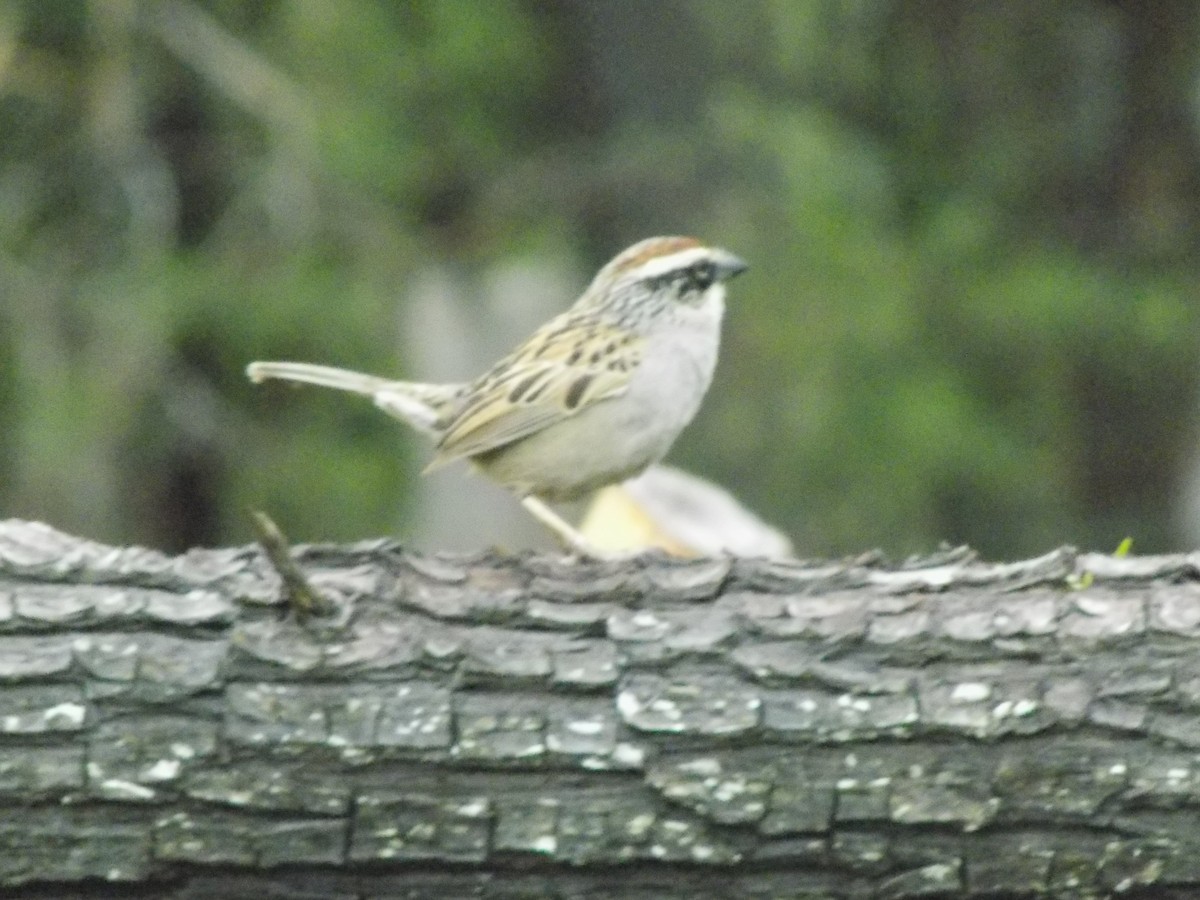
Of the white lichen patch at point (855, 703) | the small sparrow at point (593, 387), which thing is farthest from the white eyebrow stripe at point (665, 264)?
the white lichen patch at point (855, 703)

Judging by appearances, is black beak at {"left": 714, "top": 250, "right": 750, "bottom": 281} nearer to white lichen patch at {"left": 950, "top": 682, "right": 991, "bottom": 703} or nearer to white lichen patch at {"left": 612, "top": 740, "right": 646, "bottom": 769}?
white lichen patch at {"left": 950, "top": 682, "right": 991, "bottom": 703}

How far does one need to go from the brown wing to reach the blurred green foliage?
115 inches

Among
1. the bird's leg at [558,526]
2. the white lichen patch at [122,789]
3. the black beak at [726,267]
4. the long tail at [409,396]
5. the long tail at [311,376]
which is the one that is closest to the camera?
the white lichen patch at [122,789]

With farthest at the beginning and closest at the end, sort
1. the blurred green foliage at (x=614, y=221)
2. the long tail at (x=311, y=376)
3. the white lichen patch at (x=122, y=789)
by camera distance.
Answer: the blurred green foliage at (x=614, y=221) < the long tail at (x=311, y=376) < the white lichen patch at (x=122, y=789)

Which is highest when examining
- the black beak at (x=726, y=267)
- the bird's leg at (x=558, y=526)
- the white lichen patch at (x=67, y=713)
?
the black beak at (x=726, y=267)

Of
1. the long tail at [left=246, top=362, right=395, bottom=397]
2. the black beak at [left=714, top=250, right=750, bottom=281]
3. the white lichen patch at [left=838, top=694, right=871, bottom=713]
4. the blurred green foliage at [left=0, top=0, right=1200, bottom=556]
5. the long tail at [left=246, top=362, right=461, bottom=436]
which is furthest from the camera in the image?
the blurred green foliage at [left=0, top=0, right=1200, bottom=556]

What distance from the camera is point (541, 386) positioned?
5.53 meters

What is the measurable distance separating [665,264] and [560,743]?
2.58m

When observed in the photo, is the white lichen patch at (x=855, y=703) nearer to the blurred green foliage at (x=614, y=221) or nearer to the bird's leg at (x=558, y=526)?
the bird's leg at (x=558, y=526)

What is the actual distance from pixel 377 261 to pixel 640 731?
19.1 feet

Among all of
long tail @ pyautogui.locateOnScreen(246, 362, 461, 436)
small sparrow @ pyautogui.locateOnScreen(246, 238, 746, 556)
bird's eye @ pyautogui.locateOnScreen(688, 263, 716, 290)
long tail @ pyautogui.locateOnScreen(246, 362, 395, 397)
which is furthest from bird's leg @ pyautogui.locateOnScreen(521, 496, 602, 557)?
bird's eye @ pyautogui.locateOnScreen(688, 263, 716, 290)

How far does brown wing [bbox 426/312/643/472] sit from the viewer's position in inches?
215

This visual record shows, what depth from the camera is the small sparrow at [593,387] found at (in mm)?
5406

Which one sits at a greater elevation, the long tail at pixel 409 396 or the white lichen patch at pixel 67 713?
the long tail at pixel 409 396
